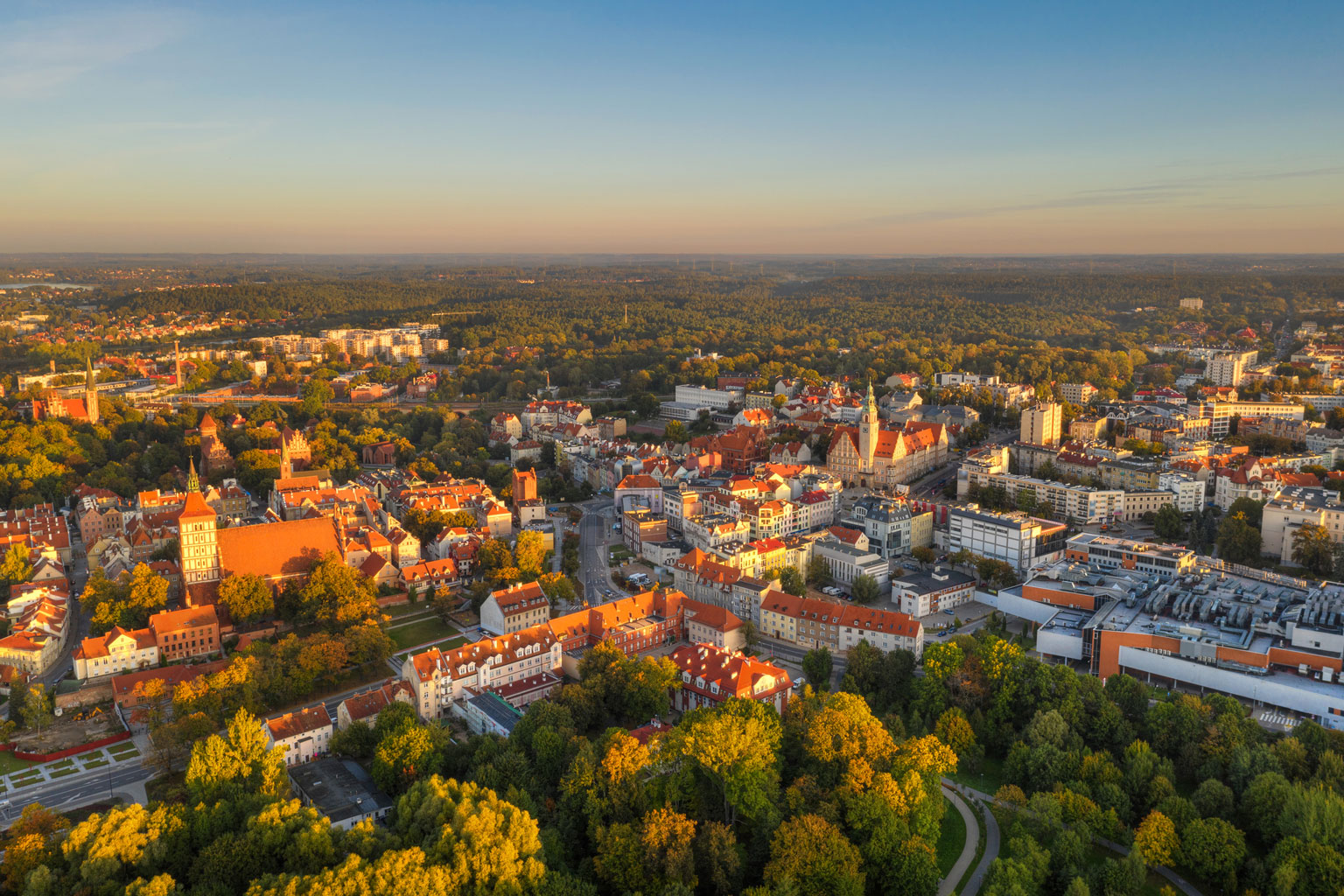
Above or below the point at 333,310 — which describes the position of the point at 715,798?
below

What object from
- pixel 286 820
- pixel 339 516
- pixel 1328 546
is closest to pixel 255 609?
pixel 339 516

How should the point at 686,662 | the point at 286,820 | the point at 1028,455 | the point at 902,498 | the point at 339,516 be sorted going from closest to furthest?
the point at 286,820, the point at 686,662, the point at 339,516, the point at 902,498, the point at 1028,455

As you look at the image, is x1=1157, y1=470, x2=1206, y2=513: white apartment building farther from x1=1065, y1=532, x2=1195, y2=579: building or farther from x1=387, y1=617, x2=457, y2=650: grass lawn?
x1=387, y1=617, x2=457, y2=650: grass lawn

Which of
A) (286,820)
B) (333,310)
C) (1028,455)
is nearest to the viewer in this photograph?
(286,820)

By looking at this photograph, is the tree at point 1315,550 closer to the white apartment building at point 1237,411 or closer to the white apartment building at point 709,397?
the white apartment building at point 1237,411

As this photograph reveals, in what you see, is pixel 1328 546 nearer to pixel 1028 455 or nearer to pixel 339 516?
pixel 1028 455
